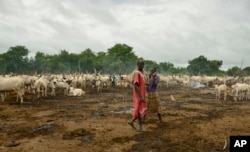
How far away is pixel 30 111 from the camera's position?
49.1 feet

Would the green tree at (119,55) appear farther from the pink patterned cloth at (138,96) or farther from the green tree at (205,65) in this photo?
the pink patterned cloth at (138,96)

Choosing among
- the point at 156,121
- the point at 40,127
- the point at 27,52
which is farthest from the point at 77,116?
the point at 27,52

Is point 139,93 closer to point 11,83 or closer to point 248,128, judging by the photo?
point 248,128

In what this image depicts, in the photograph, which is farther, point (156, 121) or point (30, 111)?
point (30, 111)

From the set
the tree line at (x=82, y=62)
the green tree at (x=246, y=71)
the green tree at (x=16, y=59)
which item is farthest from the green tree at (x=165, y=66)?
the green tree at (x=16, y=59)

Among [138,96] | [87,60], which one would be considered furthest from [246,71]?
[138,96]

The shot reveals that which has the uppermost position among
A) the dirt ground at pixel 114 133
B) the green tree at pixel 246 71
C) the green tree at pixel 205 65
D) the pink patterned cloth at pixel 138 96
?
the green tree at pixel 205 65

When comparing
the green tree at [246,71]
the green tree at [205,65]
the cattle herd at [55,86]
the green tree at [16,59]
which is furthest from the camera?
the green tree at [205,65]

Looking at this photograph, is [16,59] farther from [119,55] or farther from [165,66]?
[165,66]

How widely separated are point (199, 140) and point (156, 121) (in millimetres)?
3082

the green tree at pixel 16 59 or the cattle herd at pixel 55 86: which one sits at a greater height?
the green tree at pixel 16 59

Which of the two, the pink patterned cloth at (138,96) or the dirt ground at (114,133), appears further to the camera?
the pink patterned cloth at (138,96)

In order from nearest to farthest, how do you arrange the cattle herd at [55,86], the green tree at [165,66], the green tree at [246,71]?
the cattle herd at [55,86] < the green tree at [246,71] < the green tree at [165,66]

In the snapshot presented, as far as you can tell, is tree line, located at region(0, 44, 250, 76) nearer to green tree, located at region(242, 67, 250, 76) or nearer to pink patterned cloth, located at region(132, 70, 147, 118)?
green tree, located at region(242, 67, 250, 76)
